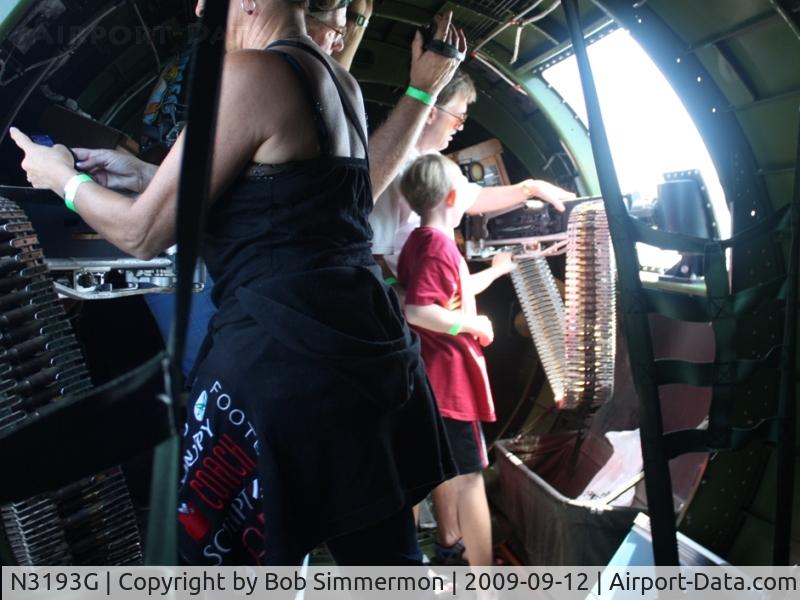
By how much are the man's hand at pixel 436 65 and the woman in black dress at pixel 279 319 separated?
0.57 metres

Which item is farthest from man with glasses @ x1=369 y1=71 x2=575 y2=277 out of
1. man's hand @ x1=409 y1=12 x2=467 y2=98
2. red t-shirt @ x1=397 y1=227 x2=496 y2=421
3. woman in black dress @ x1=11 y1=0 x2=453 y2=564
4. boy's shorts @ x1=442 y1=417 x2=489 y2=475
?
woman in black dress @ x1=11 y1=0 x2=453 y2=564

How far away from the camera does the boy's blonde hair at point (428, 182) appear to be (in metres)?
2.80

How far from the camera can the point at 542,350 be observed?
3.53 m

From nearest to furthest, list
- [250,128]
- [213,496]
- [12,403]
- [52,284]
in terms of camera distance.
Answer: [250,128]
[213,496]
[12,403]
[52,284]

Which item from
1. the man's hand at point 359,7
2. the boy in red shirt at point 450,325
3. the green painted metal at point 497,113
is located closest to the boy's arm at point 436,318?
the boy in red shirt at point 450,325

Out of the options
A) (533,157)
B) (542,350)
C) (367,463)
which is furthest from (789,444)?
(533,157)

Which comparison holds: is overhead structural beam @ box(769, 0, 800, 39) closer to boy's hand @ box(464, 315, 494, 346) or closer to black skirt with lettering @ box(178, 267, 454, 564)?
black skirt with lettering @ box(178, 267, 454, 564)

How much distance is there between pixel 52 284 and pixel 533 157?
9.37 ft

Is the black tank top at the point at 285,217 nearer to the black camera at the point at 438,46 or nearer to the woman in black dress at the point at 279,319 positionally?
the woman in black dress at the point at 279,319

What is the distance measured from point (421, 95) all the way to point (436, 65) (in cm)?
13

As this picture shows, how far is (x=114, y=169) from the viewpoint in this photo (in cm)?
146

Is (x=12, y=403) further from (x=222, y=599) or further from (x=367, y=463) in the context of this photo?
(x=367, y=463)

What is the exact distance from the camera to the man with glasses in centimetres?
306

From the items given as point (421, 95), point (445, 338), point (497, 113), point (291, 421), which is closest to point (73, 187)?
point (291, 421)
